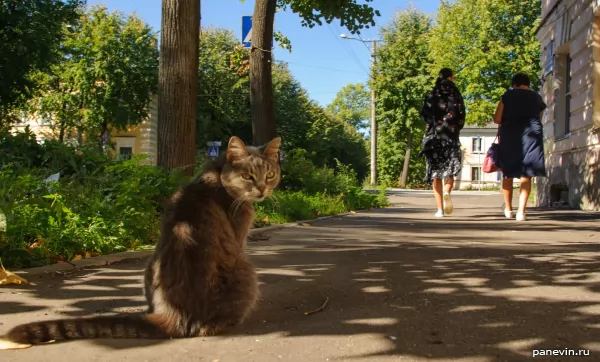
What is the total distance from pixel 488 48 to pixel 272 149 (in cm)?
4200

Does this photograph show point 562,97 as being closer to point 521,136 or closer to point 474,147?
point 521,136

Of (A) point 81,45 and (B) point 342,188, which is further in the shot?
(A) point 81,45

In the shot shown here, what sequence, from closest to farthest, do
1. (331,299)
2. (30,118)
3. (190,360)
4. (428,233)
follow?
(190,360) → (331,299) → (428,233) → (30,118)

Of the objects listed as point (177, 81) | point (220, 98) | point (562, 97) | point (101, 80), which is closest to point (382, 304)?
point (177, 81)

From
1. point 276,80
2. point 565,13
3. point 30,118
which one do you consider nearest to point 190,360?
point 565,13

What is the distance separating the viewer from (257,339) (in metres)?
2.99

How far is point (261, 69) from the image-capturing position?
12.5 metres

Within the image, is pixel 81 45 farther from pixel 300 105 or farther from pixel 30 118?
pixel 300 105

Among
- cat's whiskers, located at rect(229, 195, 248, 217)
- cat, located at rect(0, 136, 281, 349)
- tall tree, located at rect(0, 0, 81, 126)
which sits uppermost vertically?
tall tree, located at rect(0, 0, 81, 126)

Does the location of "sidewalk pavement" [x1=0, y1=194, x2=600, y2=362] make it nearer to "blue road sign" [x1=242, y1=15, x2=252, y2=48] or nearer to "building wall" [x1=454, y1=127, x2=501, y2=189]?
"blue road sign" [x1=242, y1=15, x2=252, y2=48]

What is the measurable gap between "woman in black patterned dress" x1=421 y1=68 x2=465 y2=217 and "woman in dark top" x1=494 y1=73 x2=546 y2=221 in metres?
0.75

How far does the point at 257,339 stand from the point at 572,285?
8.28 ft

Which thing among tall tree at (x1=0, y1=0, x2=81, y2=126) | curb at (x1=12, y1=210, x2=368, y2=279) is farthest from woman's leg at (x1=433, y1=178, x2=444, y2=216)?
tall tree at (x1=0, y1=0, x2=81, y2=126)

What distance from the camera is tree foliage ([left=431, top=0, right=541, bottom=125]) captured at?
41.2 m
